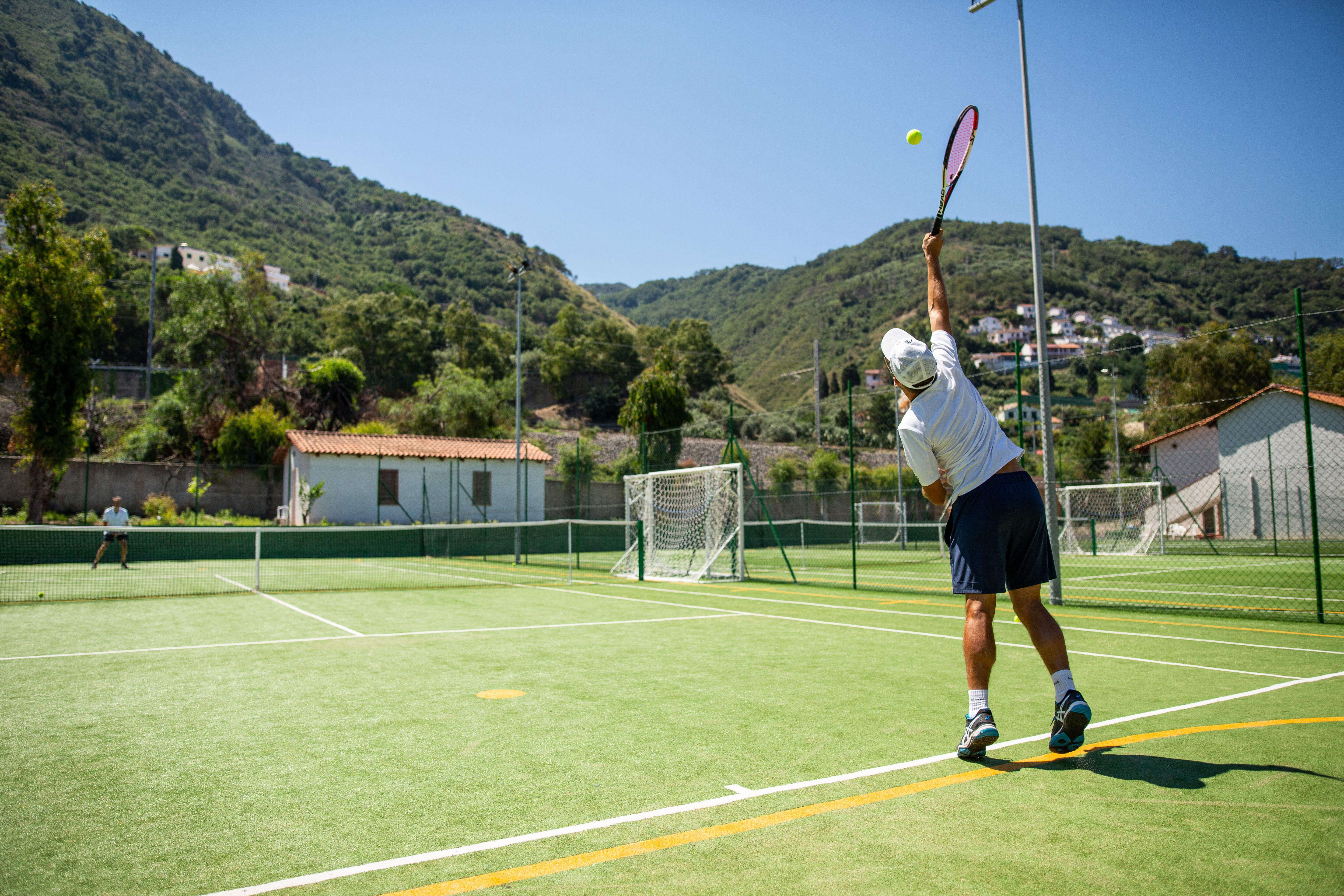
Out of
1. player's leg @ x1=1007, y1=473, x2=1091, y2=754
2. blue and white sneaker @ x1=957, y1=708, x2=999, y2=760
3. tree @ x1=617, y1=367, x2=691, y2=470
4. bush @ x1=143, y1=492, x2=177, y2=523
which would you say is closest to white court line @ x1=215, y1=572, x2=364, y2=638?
blue and white sneaker @ x1=957, y1=708, x2=999, y2=760

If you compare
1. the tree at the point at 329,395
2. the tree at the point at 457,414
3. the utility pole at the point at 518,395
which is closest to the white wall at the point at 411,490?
the utility pole at the point at 518,395

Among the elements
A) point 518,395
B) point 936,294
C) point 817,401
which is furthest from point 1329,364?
point 936,294

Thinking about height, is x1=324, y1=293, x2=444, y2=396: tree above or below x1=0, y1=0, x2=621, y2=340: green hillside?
below

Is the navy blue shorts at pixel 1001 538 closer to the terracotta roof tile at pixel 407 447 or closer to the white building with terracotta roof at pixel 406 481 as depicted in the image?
the white building with terracotta roof at pixel 406 481

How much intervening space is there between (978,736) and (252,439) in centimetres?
3761

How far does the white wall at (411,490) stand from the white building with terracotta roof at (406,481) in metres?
0.03

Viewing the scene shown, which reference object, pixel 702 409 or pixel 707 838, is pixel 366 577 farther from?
pixel 702 409

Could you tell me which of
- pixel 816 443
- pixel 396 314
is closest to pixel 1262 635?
pixel 816 443

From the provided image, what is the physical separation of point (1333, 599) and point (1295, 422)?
22448 millimetres

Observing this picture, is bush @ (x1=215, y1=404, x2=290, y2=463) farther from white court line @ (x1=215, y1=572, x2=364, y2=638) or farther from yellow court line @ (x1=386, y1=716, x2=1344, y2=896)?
yellow court line @ (x1=386, y1=716, x2=1344, y2=896)

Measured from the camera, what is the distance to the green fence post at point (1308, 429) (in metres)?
8.88

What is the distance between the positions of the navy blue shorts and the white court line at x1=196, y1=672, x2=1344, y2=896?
0.89 m

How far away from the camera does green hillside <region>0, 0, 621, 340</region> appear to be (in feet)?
362

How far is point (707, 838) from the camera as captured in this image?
2938mm
